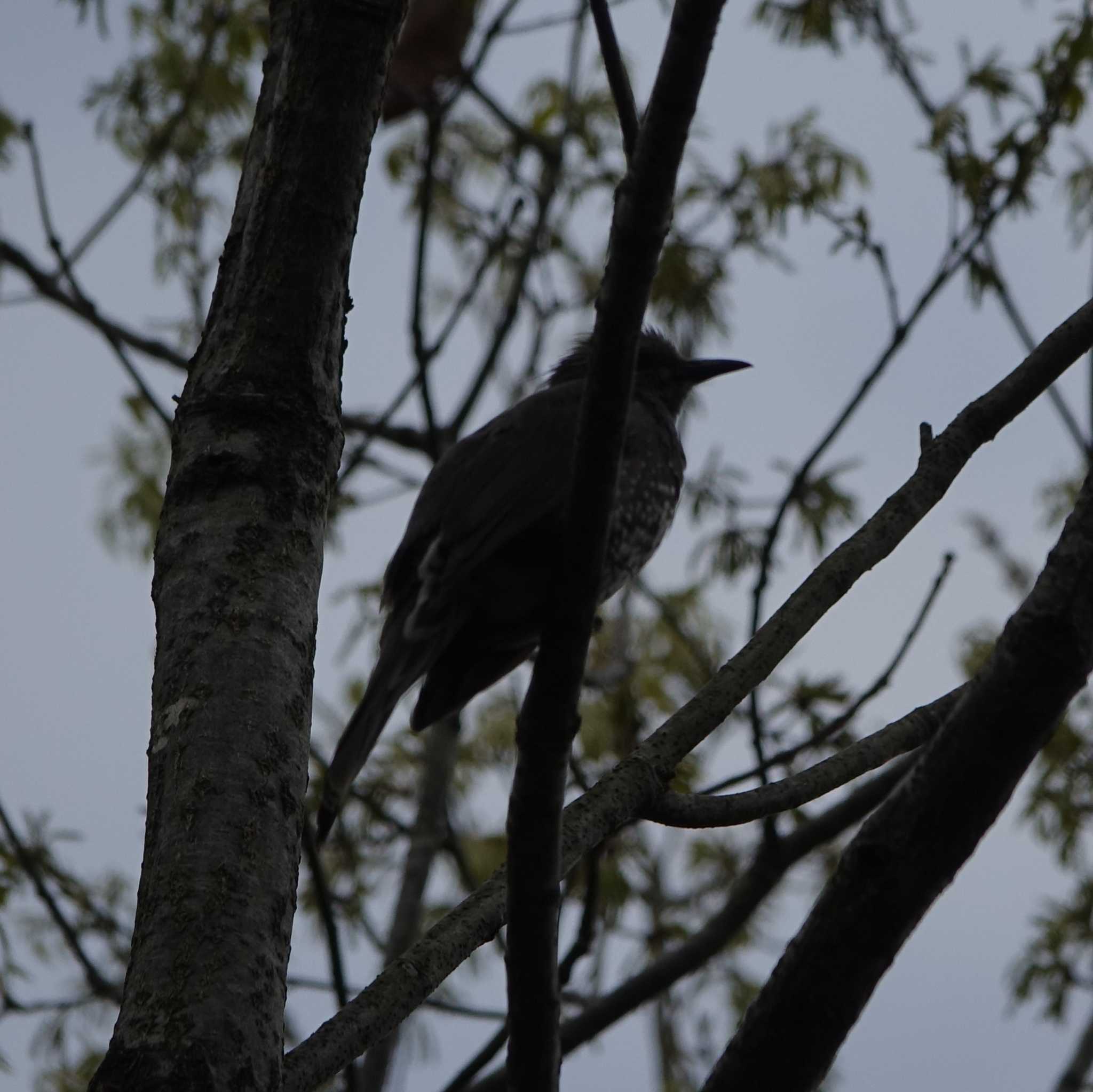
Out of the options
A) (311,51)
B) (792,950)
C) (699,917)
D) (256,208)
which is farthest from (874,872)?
(699,917)

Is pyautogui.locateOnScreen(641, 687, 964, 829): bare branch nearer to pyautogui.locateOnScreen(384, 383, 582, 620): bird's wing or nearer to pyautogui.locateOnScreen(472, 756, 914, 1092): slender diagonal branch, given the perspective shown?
pyautogui.locateOnScreen(472, 756, 914, 1092): slender diagonal branch

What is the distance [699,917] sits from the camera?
6.65 metres

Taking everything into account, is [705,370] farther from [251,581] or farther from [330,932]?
[251,581]

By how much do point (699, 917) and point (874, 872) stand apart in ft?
16.1

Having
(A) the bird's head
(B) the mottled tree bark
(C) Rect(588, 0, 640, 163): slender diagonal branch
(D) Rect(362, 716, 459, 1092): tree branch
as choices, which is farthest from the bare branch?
(A) the bird's head

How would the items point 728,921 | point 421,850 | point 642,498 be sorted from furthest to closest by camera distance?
1. point 421,850
2. point 642,498
3. point 728,921

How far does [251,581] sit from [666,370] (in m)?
3.30

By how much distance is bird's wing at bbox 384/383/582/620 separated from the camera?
12.3 feet

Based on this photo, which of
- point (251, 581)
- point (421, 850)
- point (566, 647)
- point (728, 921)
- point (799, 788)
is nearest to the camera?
point (251, 581)

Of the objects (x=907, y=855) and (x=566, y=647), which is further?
(x=566, y=647)

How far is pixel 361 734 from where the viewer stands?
339cm

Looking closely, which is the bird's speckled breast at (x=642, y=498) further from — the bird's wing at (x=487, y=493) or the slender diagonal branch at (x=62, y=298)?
the slender diagonal branch at (x=62, y=298)

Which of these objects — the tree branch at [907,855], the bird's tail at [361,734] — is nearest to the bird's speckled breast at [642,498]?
the bird's tail at [361,734]

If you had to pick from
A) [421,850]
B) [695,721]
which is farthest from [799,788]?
[421,850]
